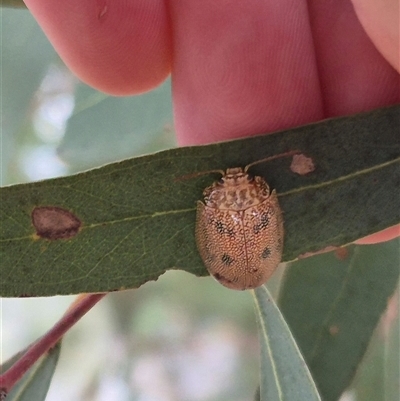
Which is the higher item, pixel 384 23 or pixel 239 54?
pixel 239 54

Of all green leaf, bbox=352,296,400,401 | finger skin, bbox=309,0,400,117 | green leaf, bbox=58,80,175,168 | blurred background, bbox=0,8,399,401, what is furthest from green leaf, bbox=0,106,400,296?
blurred background, bbox=0,8,399,401

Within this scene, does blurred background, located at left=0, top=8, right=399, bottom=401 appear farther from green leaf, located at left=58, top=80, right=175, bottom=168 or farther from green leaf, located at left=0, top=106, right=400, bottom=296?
green leaf, located at left=0, top=106, right=400, bottom=296

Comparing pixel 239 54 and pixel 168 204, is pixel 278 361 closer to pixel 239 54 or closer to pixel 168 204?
pixel 168 204

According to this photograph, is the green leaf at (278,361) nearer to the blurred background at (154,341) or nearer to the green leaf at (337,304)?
the green leaf at (337,304)

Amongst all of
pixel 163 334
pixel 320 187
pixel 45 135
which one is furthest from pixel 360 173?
pixel 163 334

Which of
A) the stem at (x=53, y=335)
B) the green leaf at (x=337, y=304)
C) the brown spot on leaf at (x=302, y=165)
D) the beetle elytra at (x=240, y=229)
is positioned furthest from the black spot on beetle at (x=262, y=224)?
the stem at (x=53, y=335)

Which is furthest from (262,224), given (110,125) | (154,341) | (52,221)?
(154,341)
